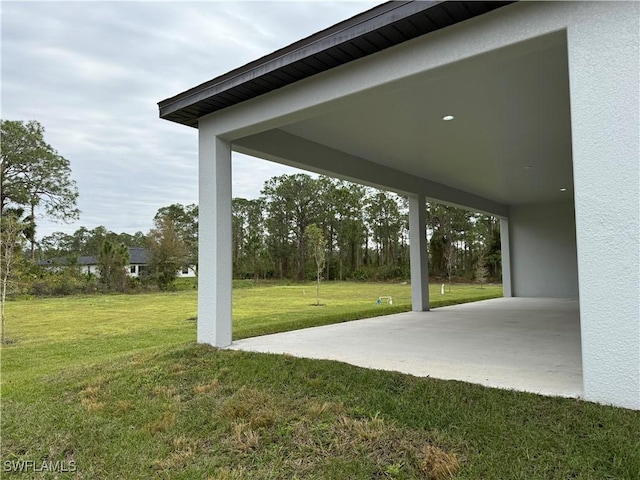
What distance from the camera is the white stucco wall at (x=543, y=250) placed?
556 inches

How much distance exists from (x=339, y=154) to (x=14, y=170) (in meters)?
23.9

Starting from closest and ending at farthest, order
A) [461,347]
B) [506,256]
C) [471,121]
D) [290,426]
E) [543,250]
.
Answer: [290,426], [461,347], [471,121], [543,250], [506,256]

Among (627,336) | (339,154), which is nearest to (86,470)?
(627,336)

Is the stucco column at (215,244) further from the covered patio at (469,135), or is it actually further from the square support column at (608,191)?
the square support column at (608,191)

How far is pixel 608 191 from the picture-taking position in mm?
2969

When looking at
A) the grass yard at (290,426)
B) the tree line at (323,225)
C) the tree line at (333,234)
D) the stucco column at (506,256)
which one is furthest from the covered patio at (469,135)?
the tree line at (323,225)

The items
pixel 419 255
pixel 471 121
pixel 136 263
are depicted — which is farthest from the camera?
pixel 136 263

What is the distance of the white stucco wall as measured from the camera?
14.1m

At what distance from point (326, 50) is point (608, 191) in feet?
9.19

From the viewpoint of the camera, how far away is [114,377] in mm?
4582

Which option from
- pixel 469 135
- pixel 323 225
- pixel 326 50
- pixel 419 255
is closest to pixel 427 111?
pixel 469 135

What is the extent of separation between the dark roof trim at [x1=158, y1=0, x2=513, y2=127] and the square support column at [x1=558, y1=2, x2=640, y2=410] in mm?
798

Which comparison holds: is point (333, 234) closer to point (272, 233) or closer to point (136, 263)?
point (272, 233)

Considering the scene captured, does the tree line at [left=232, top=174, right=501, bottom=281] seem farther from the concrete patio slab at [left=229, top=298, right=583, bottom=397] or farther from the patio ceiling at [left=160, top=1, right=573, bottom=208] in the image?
the concrete patio slab at [left=229, top=298, right=583, bottom=397]
